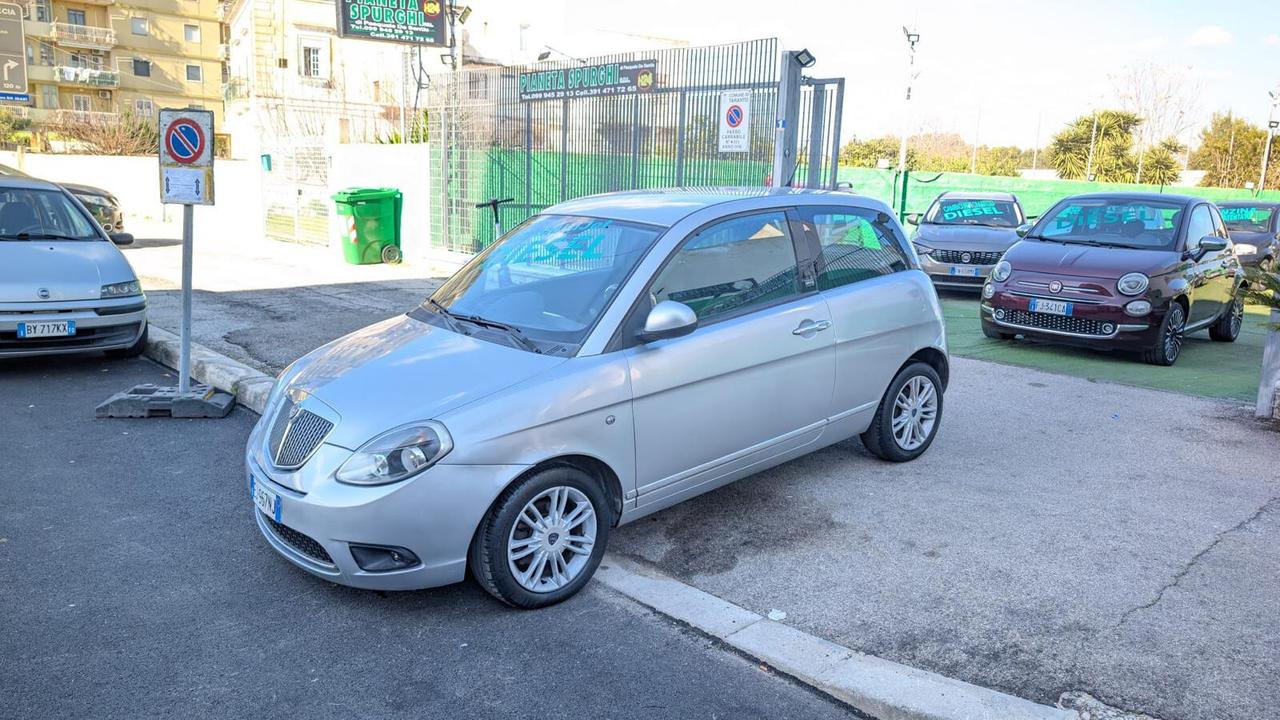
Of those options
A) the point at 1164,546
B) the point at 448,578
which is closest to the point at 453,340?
the point at 448,578

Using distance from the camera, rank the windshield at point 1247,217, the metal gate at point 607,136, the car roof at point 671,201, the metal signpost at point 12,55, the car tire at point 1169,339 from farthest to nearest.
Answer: the metal signpost at point 12,55
the windshield at point 1247,217
the metal gate at point 607,136
the car tire at point 1169,339
the car roof at point 671,201

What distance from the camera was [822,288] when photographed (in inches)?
210

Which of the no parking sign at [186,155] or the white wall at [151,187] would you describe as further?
the white wall at [151,187]

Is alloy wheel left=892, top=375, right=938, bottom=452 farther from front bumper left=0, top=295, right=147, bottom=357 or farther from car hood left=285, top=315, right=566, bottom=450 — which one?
front bumper left=0, top=295, right=147, bottom=357

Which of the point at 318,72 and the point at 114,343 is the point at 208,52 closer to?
the point at 318,72

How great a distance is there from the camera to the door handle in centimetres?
507

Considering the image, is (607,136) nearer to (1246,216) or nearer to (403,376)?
(403,376)

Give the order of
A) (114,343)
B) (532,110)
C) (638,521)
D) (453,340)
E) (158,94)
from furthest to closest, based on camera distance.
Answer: (158,94), (532,110), (114,343), (638,521), (453,340)

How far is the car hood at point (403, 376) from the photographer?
12.9 ft

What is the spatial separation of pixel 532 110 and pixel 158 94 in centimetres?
6072

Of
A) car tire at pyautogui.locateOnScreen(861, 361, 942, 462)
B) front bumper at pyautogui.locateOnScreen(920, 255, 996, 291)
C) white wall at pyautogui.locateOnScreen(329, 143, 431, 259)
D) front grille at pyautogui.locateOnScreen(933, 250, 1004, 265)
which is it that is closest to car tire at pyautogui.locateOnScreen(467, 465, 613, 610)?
car tire at pyautogui.locateOnScreen(861, 361, 942, 462)

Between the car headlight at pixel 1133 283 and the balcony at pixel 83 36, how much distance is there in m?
68.1

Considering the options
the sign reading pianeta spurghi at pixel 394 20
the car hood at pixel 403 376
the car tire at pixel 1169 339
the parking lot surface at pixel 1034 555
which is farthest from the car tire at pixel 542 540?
the sign reading pianeta spurghi at pixel 394 20

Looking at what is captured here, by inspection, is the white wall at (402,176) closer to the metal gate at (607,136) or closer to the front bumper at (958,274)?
the metal gate at (607,136)
